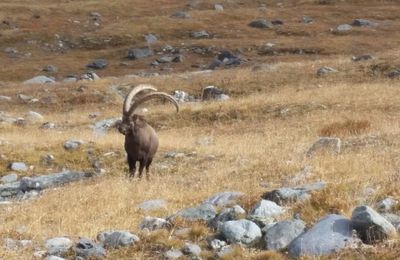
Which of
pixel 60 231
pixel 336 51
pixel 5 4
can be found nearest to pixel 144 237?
pixel 60 231

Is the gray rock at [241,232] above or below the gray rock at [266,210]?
above

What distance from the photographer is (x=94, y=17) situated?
8200 centimetres

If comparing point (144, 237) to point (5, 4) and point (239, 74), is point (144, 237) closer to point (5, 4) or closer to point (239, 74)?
point (239, 74)

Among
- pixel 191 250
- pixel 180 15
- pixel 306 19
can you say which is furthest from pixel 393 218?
pixel 180 15

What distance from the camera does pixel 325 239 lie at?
8570 mm

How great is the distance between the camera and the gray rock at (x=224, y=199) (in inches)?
448

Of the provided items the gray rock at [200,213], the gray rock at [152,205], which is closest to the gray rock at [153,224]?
the gray rock at [200,213]

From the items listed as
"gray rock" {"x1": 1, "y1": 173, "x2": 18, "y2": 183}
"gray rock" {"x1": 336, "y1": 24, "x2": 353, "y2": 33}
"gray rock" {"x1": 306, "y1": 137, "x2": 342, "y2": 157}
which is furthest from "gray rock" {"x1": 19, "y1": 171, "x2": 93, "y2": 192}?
"gray rock" {"x1": 336, "y1": 24, "x2": 353, "y2": 33}

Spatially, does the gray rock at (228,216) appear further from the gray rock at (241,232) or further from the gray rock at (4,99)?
the gray rock at (4,99)

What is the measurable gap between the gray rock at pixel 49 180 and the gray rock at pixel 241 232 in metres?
10.6

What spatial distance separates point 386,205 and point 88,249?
4184 mm

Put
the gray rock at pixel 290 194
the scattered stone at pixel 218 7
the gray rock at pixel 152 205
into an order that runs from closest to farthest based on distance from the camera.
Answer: the gray rock at pixel 290 194 < the gray rock at pixel 152 205 < the scattered stone at pixel 218 7

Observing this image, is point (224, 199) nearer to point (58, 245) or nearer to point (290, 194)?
point (290, 194)

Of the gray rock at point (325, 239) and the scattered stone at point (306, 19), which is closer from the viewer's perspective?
the gray rock at point (325, 239)
